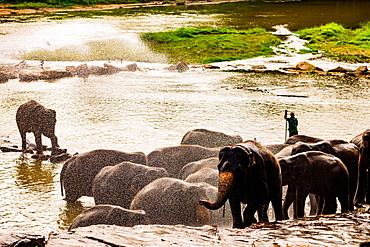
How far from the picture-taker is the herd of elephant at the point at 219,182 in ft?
30.4

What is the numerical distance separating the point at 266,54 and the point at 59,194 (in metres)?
31.2

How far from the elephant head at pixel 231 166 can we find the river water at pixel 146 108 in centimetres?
178

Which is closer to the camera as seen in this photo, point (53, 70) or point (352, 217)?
point (352, 217)

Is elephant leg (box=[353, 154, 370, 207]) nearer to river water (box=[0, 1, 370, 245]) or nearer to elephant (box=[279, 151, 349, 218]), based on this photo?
elephant (box=[279, 151, 349, 218])

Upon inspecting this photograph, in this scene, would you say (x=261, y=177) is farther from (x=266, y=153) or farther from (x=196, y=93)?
(x=196, y=93)

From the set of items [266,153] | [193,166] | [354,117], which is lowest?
[354,117]

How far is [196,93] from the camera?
93.8 ft

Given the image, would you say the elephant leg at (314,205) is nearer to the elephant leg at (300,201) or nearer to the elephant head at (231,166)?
the elephant leg at (300,201)

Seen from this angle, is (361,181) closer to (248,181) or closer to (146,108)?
(248,181)

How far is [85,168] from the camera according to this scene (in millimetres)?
13031

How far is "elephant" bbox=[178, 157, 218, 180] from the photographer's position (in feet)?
41.2

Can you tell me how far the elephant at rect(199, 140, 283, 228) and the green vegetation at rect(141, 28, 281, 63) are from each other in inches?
1188

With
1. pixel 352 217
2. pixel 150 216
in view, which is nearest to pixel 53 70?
pixel 150 216

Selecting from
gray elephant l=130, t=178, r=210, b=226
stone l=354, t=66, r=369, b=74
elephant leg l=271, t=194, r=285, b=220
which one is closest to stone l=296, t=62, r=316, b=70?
stone l=354, t=66, r=369, b=74
